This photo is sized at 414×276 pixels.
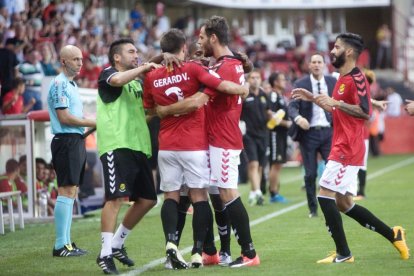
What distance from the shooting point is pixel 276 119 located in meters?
18.0

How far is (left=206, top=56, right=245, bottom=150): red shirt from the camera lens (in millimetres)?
9664

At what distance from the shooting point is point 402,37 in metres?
43.8

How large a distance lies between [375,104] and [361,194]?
21.5 feet

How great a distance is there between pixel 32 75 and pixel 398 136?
1880cm

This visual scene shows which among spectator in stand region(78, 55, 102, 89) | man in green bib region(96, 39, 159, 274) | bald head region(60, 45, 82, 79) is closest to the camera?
man in green bib region(96, 39, 159, 274)

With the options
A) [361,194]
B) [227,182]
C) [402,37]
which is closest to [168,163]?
[227,182]

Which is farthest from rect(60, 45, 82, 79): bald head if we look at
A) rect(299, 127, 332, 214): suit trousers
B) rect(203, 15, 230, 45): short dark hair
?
rect(299, 127, 332, 214): suit trousers

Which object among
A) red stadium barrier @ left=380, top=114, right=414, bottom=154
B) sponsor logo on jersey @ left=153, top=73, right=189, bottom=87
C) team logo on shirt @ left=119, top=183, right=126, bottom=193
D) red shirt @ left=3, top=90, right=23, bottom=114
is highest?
sponsor logo on jersey @ left=153, top=73, right=189, bottom=87

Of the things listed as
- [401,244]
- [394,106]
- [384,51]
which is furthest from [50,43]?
[384,51]

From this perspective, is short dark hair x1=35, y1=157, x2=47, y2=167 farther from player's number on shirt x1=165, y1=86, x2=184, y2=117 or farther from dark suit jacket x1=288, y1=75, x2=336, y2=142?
player's number on shirt x1=165, y1=86, x2=184, y2=117

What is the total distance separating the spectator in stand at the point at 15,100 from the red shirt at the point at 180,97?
8.39m

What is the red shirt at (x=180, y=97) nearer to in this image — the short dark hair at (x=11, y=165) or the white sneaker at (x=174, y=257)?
the white sneaker at (x=174, y=257)

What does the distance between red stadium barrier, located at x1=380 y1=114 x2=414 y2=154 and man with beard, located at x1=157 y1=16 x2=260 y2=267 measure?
26108 mm

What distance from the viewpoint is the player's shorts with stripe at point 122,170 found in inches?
376
